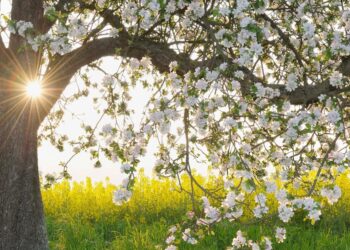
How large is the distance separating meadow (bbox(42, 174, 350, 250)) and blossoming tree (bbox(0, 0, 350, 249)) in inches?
54.8

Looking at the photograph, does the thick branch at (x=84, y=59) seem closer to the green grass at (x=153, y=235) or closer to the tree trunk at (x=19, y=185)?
the tree trunk at (x=19, y=185)

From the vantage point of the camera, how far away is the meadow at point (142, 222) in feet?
30.9

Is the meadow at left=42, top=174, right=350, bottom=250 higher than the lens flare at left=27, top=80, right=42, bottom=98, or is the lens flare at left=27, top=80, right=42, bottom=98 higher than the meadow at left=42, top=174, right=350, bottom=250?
the lens flare at left=27, top=80, right=42, bottom=98

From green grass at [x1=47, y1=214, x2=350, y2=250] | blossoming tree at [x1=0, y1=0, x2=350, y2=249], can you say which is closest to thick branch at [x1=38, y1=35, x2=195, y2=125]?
blossoming tree at [x1=0, y1=0, x2=350, y2=249]

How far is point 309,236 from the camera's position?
9.68 metres

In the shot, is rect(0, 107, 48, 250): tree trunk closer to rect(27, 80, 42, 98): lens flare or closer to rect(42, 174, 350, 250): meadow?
rect(27, 80, 42, 98): lens flare

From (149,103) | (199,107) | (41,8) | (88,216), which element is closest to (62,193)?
(88,216)

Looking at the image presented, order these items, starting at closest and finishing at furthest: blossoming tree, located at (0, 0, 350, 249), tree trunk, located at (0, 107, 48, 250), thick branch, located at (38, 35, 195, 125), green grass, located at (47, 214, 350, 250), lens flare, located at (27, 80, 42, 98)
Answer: blossoming tree, located at (0, 0, 350, 249) → thick branch, located at (38, 35, 195, 125) → tree trunk, located at (0, 107, 48, 250) → lens flare, located at (27, 80, 42, 98) → green grass, located at (47, 214, 350, 250)

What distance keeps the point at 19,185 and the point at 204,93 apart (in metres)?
3.92

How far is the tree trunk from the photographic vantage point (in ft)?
27.8

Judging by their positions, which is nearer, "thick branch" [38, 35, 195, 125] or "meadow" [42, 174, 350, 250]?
"thick branch" [38, 35, 195, 125]

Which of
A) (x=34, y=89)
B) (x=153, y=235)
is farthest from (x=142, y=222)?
(x=34, y=89)

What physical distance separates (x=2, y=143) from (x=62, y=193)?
4.55 metres

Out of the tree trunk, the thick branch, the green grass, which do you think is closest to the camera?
the thick branch
